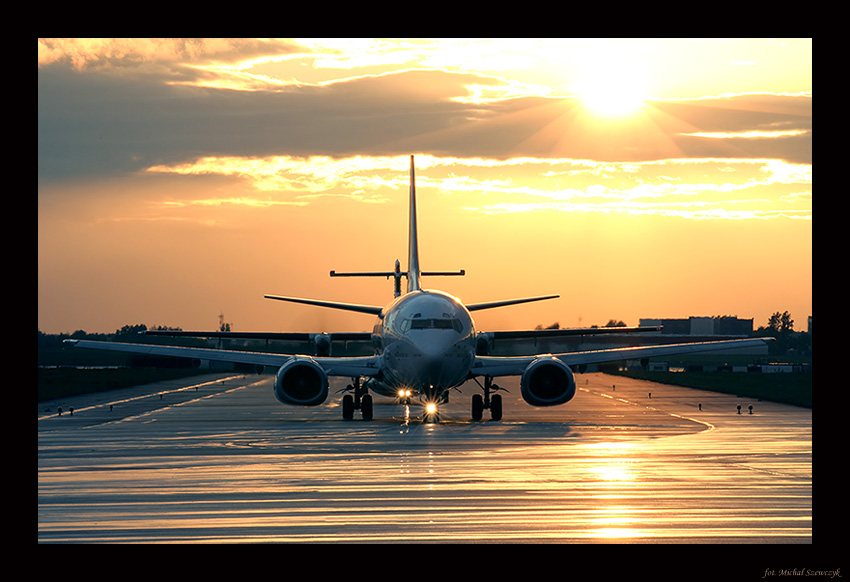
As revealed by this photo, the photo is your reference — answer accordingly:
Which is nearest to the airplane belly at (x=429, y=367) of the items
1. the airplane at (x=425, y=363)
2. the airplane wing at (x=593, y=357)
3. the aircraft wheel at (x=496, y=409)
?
the airplane at (x=425, y=363)

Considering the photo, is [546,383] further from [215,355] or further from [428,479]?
[428,479]

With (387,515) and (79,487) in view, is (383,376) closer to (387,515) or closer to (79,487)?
(79,487)

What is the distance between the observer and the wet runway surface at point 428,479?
15.4 m

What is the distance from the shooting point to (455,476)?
22.2 meters

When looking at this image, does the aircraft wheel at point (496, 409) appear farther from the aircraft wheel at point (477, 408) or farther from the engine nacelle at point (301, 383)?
the engine nacelle at point (301, 383)

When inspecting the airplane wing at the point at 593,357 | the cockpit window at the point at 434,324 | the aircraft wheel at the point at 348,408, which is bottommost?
the aircraft wheel at the point at 348,408

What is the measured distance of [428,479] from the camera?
71.0 feet

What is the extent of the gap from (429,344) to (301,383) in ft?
18.5

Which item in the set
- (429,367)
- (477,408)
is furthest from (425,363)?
(477,408)

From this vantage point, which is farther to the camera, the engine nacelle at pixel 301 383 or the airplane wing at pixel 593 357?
the airplane wing at pixel 593 357

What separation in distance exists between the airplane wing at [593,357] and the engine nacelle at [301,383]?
5.50m

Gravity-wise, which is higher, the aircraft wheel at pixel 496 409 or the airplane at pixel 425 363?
the airplane at pixel 425 363

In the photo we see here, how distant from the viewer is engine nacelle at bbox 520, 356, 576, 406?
40281 millimetres
